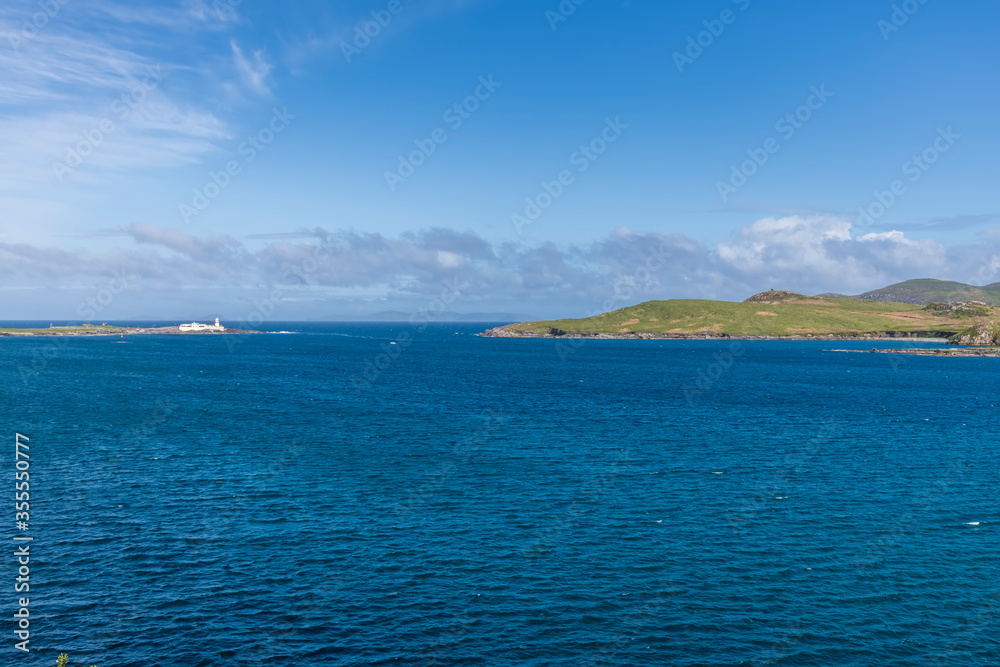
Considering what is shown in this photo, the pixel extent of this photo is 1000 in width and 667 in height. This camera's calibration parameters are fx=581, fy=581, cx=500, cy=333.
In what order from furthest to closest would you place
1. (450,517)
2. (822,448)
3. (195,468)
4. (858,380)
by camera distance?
(858,380) → (822,448) → (195,468) → (450,517)

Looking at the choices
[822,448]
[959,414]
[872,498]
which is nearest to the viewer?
[872,498]

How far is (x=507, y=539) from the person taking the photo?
48.9 meters

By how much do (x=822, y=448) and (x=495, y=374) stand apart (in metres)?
109

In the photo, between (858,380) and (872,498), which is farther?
(858,380)

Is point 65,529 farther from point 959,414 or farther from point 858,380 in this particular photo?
point 858,380

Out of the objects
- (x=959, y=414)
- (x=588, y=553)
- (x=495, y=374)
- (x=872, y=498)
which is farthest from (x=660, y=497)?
(x=495, y=374)

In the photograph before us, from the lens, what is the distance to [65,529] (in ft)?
161

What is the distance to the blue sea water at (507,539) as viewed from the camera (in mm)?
34344

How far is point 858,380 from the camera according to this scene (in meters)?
167

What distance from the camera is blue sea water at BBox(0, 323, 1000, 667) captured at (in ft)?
113
